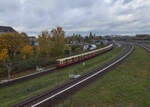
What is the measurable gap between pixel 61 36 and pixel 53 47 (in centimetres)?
492

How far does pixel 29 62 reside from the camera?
1307 inches

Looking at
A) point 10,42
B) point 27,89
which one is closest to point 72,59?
point 27,89

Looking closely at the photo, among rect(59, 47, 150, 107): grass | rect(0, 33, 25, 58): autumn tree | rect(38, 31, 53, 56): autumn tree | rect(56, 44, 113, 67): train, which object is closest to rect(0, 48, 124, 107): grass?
rect(59, 47, 150, 107): grass

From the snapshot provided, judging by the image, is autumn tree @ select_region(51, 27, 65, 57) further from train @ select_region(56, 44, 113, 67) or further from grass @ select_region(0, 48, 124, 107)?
grass @ select_region(0, 48, 124, 107)

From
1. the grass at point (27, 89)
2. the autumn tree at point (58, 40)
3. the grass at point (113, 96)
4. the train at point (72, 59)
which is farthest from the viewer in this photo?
the autumn tree at point (58, 40)

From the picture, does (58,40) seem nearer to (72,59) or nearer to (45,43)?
(45,43)

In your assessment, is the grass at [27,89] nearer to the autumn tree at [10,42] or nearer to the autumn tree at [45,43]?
the autumn tree at [10,42]

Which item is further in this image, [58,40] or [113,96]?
[58,40]

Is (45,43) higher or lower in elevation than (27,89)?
higher

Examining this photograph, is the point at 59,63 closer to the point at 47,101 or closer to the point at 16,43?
the point at 16,43

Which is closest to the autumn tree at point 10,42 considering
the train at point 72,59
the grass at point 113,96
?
the train at point 72,59

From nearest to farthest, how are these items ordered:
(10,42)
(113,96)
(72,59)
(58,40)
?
(113,96) < (10,42) < (72,59) < (58,40)

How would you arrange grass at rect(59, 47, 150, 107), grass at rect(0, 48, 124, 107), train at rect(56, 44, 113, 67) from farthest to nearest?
train at rect(56, 44, 113, 67) < grass at rect(0, 48, 124, 107) < grass at rect(59, 47, 150, 107)

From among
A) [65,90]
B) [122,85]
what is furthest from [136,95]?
[65,90]
